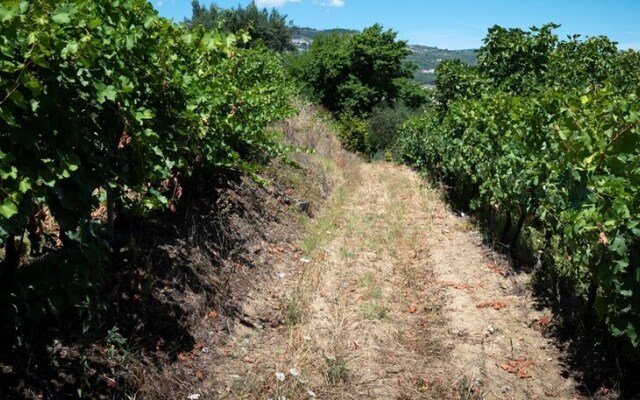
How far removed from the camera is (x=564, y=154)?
4.61 m

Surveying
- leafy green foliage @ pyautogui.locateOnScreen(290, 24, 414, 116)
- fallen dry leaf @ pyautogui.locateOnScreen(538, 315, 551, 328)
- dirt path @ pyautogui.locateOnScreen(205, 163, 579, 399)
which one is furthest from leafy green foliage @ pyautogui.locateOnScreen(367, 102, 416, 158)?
fallen dry leaf @ pyautogui.locateOnScreen(538, 315, 551, 328)

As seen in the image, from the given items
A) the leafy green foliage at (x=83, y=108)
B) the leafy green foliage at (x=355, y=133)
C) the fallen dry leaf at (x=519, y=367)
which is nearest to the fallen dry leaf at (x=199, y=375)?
the leafy green foliage at (x=83, y=108)

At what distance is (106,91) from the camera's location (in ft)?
8.59

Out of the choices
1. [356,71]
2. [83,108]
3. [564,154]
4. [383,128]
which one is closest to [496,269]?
[564,154]

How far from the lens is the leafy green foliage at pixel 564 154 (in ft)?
11.7

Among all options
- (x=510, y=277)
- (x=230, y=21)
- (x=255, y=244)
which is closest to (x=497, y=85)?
(x=510, y=277)

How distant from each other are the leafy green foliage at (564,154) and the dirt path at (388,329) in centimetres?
70

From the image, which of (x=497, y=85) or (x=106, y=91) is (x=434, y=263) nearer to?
(x=106, y=91)

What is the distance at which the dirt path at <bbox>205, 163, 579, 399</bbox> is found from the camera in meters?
3.83

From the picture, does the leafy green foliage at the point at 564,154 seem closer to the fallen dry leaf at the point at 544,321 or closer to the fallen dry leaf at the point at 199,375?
the fallen dry leaf at the point at 544,321

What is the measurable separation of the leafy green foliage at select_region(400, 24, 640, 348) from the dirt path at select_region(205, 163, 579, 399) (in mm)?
697

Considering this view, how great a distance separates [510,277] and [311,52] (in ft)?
92.4

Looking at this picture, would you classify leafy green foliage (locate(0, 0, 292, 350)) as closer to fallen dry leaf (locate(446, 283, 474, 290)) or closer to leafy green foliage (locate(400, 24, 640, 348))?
leafy green foliage (locate(400, 24, 640, 348))

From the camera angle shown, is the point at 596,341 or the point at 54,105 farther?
the point at 596,341
